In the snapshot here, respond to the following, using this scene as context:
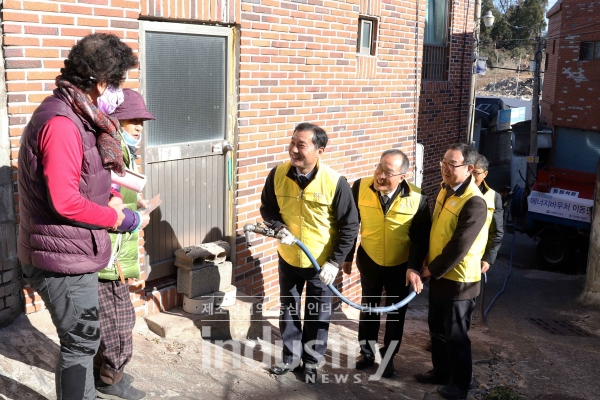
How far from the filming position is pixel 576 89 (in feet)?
66.1

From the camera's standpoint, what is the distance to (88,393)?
2939mm

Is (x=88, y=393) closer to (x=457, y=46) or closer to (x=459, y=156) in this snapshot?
(x=459, y=156)

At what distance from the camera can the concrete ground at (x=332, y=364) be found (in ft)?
11.9

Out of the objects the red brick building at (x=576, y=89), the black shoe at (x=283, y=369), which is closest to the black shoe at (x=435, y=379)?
the black shoe at (x=283, y=369)

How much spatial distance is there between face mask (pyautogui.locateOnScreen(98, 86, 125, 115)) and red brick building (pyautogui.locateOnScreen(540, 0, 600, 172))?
19269 mm

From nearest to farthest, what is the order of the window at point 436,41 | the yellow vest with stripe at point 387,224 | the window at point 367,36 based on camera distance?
the yellow vest with stripe at point 387,224 < the window at point 367,36 < the window at point 436,41

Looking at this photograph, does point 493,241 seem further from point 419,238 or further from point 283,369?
point 283,369

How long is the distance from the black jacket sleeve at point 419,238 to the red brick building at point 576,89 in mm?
17225

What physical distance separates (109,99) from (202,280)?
2.11 m

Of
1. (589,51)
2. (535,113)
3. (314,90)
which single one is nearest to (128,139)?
(314,90)

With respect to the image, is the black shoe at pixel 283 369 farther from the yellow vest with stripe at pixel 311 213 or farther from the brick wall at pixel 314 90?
the brick wall at pixel 314 90

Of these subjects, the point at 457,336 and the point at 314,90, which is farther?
the point at 314,90

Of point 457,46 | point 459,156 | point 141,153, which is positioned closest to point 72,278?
point 141,153

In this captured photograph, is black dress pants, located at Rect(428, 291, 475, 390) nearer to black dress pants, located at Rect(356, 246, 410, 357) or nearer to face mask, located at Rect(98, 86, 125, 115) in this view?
black dress pants, located at Rect(356, 246, 410, 357)
